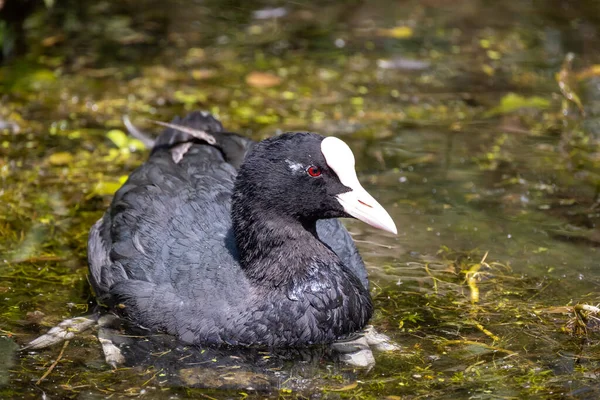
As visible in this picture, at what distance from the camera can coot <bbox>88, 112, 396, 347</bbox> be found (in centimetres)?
413

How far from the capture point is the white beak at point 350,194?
13.5ft

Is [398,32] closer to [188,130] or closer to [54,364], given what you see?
[188,130]

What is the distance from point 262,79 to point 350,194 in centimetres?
373

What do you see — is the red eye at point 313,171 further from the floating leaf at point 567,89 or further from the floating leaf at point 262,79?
the floating leaf at point 262,79

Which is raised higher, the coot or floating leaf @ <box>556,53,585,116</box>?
the coot

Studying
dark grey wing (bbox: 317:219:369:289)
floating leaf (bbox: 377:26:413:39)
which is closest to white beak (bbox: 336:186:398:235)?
dark grey wing (bbox: 317:219:369:289)

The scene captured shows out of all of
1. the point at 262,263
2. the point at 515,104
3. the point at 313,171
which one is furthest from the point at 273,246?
the point at 515,104

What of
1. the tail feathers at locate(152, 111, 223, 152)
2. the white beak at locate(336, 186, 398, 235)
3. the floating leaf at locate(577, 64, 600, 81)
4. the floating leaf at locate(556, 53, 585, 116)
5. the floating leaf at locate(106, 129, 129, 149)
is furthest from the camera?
the floating leaf at locate(577, 64, 600, 81)

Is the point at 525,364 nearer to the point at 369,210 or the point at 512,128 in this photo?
the point at 369,210

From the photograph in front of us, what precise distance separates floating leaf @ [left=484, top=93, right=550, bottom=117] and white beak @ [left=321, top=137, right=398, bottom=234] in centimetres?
312

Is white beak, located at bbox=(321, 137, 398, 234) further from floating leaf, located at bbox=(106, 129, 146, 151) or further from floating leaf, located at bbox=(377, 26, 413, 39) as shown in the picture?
floating leaf, located at bbox=(377, 26, 413, 39)

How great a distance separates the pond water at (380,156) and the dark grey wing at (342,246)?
0.69ft

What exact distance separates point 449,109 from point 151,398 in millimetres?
4056

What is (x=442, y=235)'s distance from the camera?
207 inches
